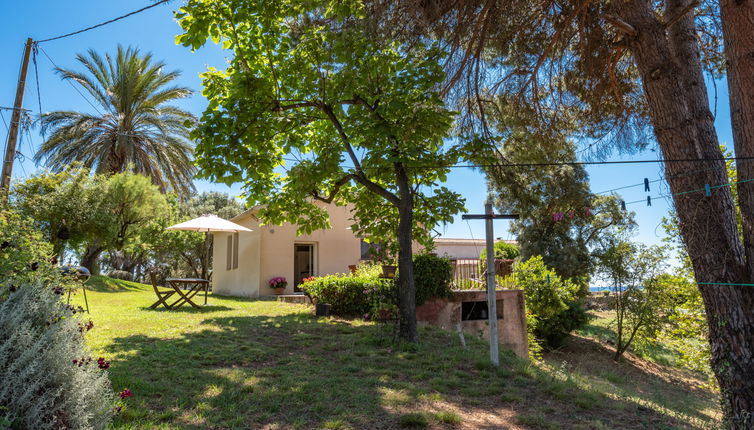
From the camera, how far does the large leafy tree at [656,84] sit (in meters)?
5.02

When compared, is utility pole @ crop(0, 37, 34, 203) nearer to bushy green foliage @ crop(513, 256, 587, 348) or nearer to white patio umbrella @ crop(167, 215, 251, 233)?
white patio umbrella @ crop(167, 215, 251, 233)

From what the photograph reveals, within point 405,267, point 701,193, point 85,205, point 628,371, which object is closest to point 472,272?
point 405,267

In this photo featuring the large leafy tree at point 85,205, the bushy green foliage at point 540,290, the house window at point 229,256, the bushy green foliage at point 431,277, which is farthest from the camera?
the house window at point 229,256

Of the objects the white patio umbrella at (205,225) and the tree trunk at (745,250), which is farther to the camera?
the white patio umbrella at (205,225)

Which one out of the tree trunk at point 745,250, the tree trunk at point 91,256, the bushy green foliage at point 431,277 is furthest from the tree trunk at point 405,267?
the tree trunk at point 91,256

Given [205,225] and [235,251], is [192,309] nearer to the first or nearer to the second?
[205,225]

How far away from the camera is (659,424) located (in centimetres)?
457

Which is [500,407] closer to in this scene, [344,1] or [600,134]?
[600,134]

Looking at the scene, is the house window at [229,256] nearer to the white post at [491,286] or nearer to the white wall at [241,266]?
the white wall at [241,266]

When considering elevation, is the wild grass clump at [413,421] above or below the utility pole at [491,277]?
below

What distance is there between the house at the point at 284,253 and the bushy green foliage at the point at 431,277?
554 centimetres

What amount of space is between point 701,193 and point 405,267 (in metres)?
4.00

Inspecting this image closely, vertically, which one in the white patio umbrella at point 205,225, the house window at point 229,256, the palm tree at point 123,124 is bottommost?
the house window at point 229,256

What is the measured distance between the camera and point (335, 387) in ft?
15.7
